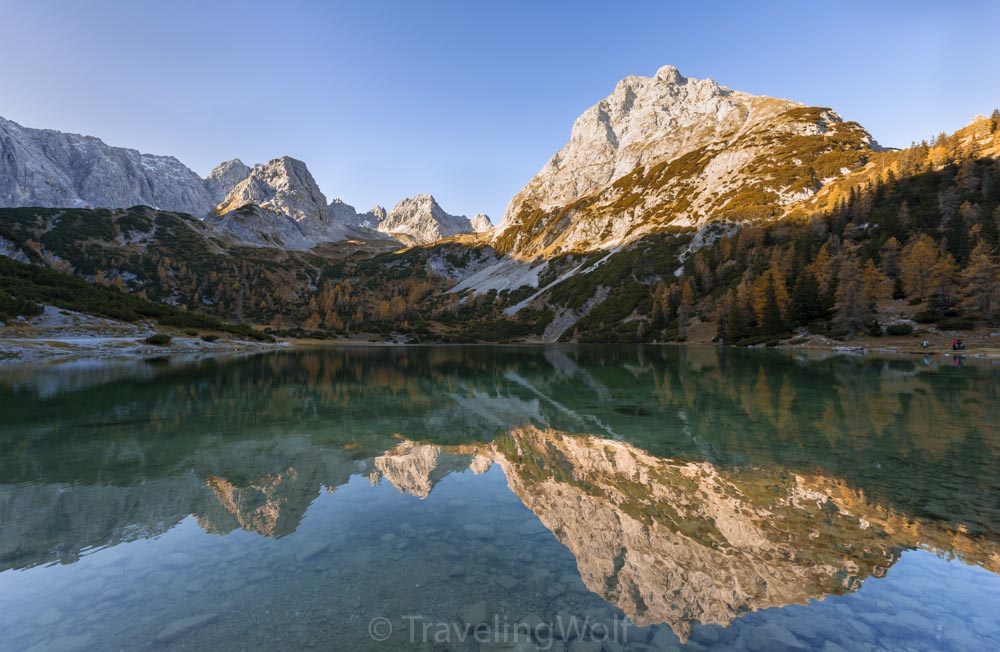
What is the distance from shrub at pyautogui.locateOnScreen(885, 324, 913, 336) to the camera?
2466 inches

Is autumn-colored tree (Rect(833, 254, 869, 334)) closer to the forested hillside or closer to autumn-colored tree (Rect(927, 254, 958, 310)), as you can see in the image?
the forested hillside

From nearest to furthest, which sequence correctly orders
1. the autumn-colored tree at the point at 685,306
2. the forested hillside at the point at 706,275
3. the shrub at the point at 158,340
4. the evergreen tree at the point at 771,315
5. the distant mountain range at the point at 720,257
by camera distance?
the shrub at the point at 158,340 < the forested hillside at the point at 706,275 < the distant mountain range at the point at 720,257 < the evergreen tree at the point at 771,315 < the autumn-colored tree at the point at 685,306

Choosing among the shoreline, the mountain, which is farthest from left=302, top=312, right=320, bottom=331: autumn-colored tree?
the mountain

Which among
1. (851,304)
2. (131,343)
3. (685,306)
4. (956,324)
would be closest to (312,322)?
(131,343)

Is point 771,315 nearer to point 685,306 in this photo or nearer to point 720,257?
point 685,306

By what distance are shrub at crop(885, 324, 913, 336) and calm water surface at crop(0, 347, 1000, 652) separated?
57656 millimetres

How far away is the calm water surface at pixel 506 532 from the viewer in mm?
5883

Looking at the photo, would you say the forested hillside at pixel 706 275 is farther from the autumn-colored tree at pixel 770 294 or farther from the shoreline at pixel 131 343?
the shoreline at pixel 131 343

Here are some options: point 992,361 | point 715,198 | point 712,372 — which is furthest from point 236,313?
point 992,361

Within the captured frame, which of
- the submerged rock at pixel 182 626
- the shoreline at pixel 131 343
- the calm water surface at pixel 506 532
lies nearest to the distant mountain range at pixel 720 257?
the shoreline at pixel 131 343

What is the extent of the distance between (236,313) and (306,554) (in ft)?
611

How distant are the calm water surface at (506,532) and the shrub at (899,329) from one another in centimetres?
5766

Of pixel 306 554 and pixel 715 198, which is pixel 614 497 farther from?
pixel 715 198

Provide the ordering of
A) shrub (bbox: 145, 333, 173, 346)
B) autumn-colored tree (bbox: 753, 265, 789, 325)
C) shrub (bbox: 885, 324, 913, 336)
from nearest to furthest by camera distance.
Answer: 1. shrub (bbox: 885, 324, 913, 336)
2. shrub (bbox: 145, 333, 173, 346)
3. autumn-colored tree (bbox: 753, 265, 789, 325)
